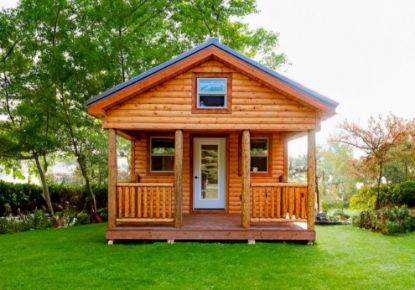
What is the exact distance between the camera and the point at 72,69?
1381 cm

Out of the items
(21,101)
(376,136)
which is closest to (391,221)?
(376,136)

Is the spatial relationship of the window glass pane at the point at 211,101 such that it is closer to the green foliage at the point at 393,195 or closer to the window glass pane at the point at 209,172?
the window glass pane at the point at 209,172

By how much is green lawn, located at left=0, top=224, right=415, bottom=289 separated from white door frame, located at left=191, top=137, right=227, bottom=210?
3.37 metres

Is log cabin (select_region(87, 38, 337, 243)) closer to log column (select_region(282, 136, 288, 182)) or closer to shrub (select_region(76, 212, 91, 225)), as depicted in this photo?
log column (select_region(282, 136, 288, 182))

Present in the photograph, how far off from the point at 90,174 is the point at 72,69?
706 centimetres

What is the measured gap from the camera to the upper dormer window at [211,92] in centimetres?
934

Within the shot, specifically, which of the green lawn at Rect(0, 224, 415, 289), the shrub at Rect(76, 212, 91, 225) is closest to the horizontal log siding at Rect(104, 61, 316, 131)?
the green lawn at Rect(0, 224, 415, 289)

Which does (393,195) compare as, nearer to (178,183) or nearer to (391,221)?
(391,221)

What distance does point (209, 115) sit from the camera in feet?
30.1

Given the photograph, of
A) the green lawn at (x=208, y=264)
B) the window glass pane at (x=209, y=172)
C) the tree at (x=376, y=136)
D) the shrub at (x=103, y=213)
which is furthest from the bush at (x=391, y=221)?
the shrub at (x=103, y=213)

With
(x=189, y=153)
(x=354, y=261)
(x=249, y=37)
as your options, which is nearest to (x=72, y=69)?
(x=189, y=153)

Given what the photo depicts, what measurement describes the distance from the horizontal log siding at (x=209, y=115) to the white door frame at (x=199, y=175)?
10.5ft

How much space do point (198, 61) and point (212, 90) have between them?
0.82 meters

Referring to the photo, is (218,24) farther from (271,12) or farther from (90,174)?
(90,174)
